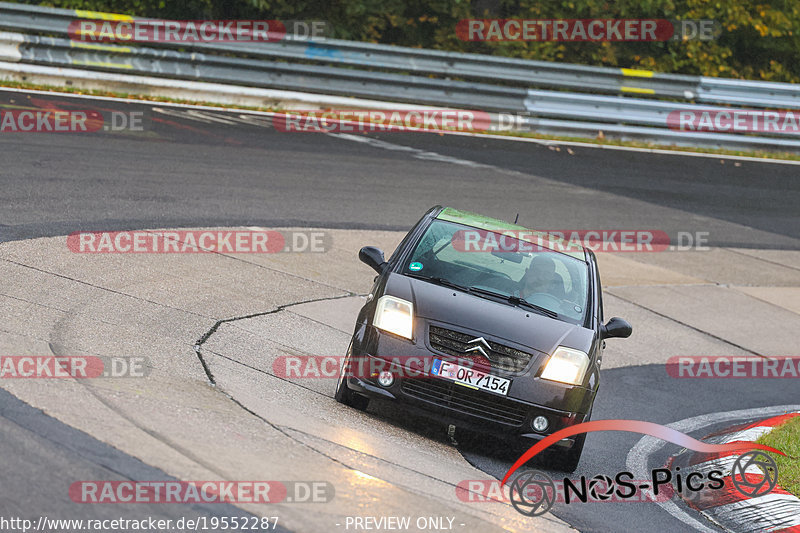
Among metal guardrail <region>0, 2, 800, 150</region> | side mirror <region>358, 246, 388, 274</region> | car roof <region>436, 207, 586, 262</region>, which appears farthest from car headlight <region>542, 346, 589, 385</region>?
metal guardrail <region>0, 2, 800, 150</region>

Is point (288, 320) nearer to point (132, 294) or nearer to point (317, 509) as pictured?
point (132, 294)

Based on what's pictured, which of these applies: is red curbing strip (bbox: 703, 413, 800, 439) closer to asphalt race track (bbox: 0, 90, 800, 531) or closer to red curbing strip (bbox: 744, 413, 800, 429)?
red curbing strip (bbox: 744, 413, 800, 429)

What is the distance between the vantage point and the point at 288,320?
984 centimetres

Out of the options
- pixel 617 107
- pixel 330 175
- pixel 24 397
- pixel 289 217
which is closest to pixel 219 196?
pixel 289 217

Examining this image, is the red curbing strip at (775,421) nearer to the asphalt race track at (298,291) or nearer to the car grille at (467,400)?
the asphalt race track at (298,291)

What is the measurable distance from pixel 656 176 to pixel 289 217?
877 centimetres

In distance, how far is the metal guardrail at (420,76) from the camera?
19609 millimetres

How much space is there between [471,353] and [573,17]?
19894mm

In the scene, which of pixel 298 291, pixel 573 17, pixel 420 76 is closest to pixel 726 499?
pixel 298 291

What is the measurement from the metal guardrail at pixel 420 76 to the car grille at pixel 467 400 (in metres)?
13.9

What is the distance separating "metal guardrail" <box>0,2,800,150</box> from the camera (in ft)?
64.3

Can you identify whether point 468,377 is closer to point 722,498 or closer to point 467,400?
point 467,400

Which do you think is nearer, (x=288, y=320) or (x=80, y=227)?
(x=288, y=320)

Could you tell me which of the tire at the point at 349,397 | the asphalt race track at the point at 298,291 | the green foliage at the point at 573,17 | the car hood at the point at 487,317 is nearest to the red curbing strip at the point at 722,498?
the asphalt race track at the point at 298,291
